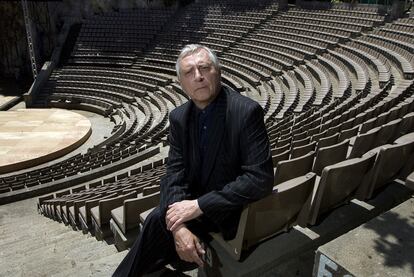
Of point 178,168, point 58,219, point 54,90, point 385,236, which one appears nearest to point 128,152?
point 58,219

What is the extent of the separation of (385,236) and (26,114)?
25.6 meters

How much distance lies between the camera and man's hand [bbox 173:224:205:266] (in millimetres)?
2729

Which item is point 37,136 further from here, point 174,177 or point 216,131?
point 216,131

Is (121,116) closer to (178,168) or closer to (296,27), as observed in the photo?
(296,27)

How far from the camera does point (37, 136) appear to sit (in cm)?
1967

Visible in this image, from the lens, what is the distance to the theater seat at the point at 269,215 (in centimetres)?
267

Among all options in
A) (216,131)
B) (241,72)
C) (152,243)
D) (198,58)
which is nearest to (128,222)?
(152,243)

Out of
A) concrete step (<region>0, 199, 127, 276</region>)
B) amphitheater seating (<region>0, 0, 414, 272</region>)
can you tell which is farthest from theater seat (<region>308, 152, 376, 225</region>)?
concrete step (<region>0, 199, 127, 276</region>)

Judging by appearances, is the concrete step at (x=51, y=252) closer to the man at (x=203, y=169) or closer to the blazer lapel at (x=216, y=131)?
the man at (x=203, y=169)

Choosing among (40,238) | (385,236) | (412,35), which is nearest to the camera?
(385,236)

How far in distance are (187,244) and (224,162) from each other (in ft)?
2.40

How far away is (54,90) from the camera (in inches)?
1155

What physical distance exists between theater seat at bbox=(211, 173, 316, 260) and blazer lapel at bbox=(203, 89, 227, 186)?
1.75 feet

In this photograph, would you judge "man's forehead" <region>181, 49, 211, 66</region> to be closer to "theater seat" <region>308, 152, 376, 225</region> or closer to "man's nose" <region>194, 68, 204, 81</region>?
"man's nose" <region>194, 68, 204, 81</region>
